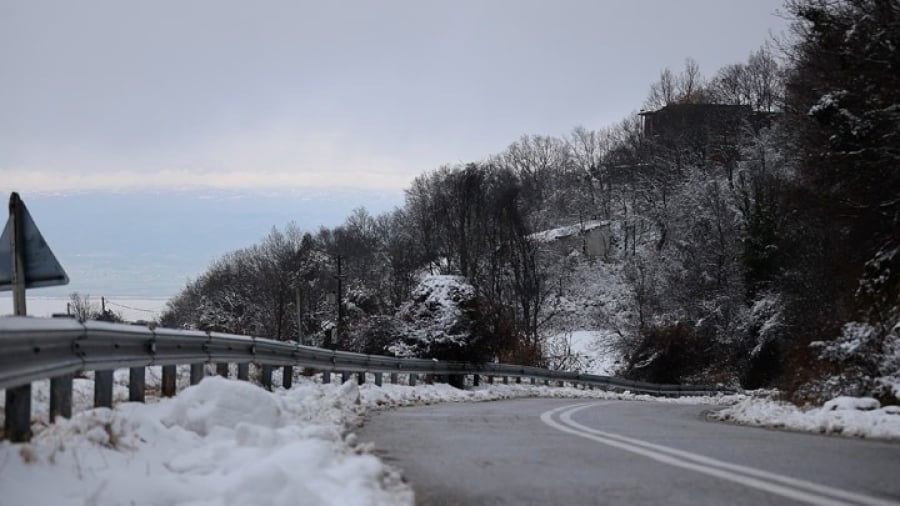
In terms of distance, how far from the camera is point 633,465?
303 inches

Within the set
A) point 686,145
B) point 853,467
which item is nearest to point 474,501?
point 853,467

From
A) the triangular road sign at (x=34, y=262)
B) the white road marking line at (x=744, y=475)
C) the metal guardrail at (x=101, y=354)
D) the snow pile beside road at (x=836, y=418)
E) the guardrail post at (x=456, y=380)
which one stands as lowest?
the guardrail post at (x=456, y=380)

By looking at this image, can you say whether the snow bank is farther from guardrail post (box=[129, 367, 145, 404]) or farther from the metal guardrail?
guardrail post (box=[129, 367, 145, 404])

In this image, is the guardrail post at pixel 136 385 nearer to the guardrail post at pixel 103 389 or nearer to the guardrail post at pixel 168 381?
the guardrail post at pixel 103 389

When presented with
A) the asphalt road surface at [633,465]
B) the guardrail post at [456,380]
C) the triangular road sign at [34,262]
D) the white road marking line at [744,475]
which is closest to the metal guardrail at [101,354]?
the triangular road sign at [34,262]

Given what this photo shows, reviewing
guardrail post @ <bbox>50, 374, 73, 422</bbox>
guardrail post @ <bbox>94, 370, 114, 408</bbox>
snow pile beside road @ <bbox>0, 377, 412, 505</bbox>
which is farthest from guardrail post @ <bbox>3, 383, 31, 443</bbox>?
guardrail post @ <bbox>94, 370, 114, 408</bbox>

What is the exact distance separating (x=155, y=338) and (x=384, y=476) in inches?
160

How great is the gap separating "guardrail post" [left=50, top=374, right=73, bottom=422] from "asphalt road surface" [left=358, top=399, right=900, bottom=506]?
2.84m

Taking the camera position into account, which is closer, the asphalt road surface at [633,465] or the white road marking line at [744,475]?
the white road marking line at [744,475]

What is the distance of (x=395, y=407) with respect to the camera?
17.5 metres

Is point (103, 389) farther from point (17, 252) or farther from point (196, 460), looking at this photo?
point (17, 252)

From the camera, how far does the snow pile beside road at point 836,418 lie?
36.1 ft

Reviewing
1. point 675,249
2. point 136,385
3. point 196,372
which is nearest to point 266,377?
point 196,372

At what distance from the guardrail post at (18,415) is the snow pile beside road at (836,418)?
9305mm
